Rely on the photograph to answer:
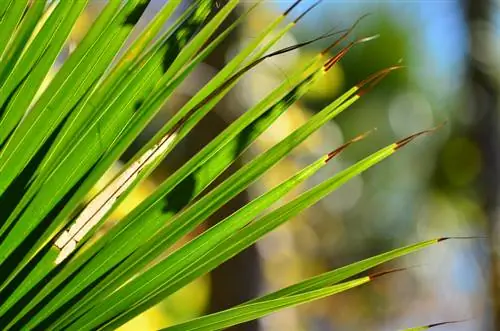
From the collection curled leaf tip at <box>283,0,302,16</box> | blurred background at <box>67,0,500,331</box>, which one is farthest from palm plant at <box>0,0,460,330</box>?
blurred background at <box>67,0,500,331</box>

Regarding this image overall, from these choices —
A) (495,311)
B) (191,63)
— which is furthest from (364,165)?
(495,311)

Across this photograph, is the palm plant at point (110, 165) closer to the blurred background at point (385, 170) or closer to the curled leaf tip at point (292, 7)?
the curled leaf tip at point (292, 7)

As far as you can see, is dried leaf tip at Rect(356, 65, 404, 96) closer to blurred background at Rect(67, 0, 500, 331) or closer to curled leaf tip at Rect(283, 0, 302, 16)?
curled leaf tip at Rect(283, 0, 302, 16)

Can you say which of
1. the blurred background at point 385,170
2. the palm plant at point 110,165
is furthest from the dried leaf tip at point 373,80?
the blurred background at point 385,170

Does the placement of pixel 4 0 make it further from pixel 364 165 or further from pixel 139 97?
pixel 364 165

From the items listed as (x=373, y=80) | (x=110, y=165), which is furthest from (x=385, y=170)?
(x=110, y=165)

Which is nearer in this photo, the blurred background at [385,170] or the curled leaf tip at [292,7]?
the curled leaf tip at [292,7]
